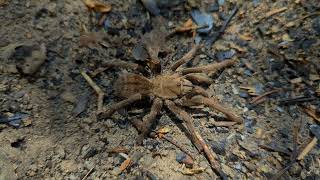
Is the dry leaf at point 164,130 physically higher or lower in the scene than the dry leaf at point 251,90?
lower

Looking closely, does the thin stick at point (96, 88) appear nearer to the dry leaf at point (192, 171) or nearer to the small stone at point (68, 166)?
the small stone at point (68, 166)

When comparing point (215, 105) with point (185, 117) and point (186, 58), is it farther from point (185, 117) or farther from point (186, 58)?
point (186, 58)

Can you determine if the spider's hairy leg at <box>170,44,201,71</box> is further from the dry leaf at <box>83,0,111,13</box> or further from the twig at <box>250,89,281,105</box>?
the dry leaf at <box>83,0,111,13</box>

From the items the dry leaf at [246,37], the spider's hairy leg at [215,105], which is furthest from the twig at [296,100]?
the dry leaf at [246,37]

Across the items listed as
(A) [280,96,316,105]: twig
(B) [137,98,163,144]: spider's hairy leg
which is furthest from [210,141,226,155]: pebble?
(A) [280,96,316,105]: twig

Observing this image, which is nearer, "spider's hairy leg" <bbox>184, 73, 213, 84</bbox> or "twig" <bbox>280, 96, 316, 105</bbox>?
"twig" <bbox>280, 96, 316, 105</bbox>

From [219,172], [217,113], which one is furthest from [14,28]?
[219,172]

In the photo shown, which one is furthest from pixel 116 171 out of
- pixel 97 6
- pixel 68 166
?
pixel 97 6
